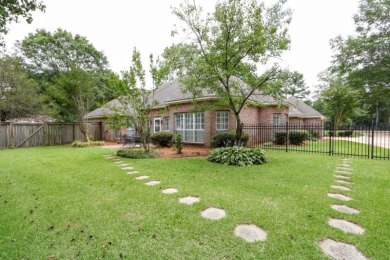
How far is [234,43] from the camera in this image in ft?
26.9

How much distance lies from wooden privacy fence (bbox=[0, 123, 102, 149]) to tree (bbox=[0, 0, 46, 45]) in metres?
12.9

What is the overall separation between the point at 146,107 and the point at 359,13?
15.8m

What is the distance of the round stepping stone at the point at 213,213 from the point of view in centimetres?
347

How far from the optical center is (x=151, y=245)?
8.86 ft

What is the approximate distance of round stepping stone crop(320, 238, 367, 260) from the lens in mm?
2425

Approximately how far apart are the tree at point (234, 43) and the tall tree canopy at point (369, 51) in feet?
33.4

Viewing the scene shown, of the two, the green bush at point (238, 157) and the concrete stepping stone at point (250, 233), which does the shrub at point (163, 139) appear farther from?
the concrete stepping stone at point (250, 233)

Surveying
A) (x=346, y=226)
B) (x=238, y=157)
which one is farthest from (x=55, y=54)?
(x=346, y=226)

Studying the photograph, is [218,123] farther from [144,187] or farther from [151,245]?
[151,245]

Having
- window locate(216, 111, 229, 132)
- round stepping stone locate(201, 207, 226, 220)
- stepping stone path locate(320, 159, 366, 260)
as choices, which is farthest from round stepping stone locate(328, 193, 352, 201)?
window locate(216, 111, 229, 132)

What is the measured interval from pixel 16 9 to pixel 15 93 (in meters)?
17.8

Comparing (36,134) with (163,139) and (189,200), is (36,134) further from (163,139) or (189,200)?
(189,200)

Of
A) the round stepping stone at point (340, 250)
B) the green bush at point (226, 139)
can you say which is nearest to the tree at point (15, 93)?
the green bush at point (226, 139)

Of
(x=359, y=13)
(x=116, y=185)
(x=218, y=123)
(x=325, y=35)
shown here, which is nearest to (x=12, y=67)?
(x=218, y=123)
